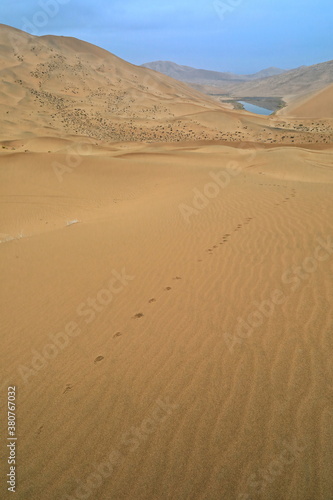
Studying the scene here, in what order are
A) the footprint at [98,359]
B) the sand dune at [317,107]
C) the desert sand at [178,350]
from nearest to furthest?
1. the desert sand at [178,350]
2. the footprint at [98,359]
3. the sand dune at [317,107]

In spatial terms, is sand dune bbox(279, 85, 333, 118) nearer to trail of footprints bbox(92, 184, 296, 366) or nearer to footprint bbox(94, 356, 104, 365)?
trail of footprints bbox(92, 184, 296, 366)

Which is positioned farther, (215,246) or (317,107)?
(317,107)

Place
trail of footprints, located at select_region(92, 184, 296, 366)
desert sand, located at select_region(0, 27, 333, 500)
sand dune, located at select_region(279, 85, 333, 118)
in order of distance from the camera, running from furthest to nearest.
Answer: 1. sand dune, located at select_region(279, 85, 333, 118)
2. trail of footprints, located at select_region(92, 184, 296, 366)
3. desert sand, located at select_region(0, 27, 333, 500)

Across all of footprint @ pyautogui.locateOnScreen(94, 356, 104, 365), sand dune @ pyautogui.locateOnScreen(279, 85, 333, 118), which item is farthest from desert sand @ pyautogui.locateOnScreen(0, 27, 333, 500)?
sand dune @ pyautogui.locateOnScreen(279, 85, 333, 118)

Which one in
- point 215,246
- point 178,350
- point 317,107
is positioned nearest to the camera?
point 178,350

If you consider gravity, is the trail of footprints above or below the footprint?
above

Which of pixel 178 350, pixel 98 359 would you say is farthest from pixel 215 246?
pixel 98 359

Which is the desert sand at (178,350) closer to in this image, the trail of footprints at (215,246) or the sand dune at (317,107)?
the trail of footprints at (215,246)

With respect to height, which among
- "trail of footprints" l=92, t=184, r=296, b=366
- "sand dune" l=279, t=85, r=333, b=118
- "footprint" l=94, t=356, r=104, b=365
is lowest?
"footprint" l=94, t=356, r=104, b=365

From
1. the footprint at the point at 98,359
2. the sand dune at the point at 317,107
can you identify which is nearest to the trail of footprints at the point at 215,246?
the footprint at the point at 98,359

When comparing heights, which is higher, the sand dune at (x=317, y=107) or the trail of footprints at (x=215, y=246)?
the sand dune at (x=317, y=107)

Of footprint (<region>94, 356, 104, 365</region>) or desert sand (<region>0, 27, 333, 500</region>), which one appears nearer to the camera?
desert sand (<region>0, 27, 333, 500</region>)

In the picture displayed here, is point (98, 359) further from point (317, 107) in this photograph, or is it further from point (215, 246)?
point (317, 107)

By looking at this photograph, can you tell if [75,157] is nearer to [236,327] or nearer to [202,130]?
[236,327]
